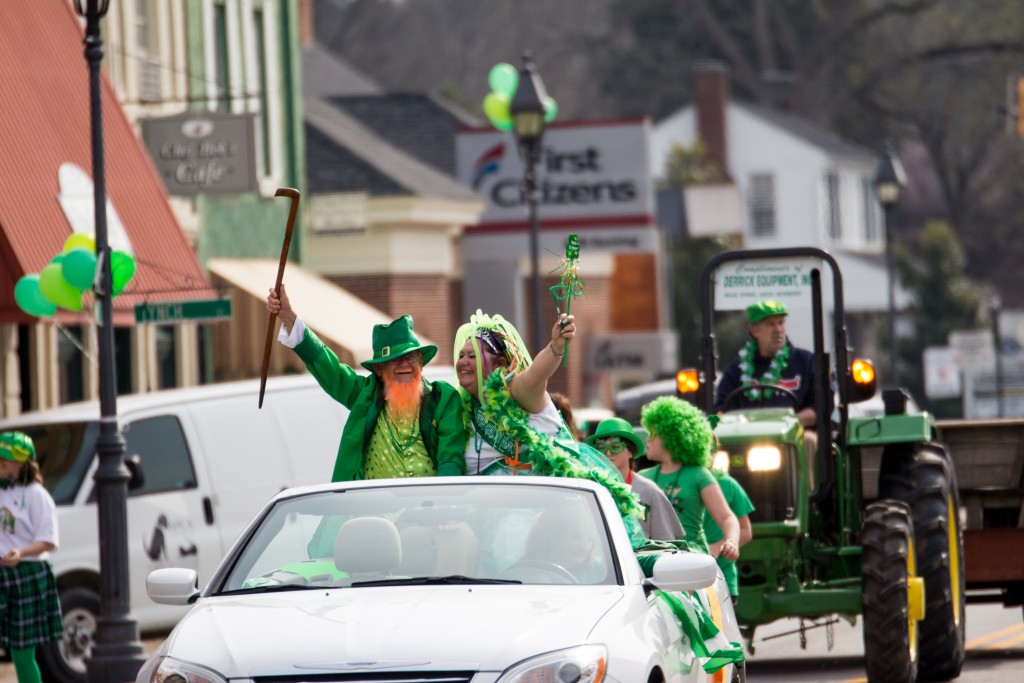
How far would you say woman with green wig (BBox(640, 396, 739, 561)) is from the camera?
35.7 ft

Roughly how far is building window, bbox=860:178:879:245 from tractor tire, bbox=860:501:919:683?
5418 cm

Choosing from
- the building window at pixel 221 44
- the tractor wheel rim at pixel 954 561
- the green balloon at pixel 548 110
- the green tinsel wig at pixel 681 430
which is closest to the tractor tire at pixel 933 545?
the tractor wheel rim at pixel 954 561

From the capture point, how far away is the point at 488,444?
29.3 feet

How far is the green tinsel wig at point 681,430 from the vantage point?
1091 cm

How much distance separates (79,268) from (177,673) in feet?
28.3

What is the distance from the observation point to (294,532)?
7945 millimetres

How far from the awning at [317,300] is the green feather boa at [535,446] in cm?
1591

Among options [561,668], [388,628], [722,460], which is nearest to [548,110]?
[722,460]

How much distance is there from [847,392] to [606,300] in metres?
28.9

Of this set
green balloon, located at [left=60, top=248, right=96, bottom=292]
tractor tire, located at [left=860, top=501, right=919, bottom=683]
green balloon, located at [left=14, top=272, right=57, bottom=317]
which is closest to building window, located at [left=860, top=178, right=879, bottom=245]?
green balloon, located at [left=14, top=272, right=57, bottom=317]

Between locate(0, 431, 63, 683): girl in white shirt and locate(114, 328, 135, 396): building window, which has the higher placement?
locate(114, 328, 135, 396): building window

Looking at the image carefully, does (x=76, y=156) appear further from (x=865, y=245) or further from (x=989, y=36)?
(x=989, y=36)

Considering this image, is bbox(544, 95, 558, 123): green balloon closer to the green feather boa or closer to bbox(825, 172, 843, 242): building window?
the green feather boa

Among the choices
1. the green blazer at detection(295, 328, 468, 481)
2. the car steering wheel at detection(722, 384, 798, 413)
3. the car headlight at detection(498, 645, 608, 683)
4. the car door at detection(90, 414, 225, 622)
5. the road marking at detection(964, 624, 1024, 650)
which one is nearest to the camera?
the car headlight at detection(498, 645, 608, 683)
